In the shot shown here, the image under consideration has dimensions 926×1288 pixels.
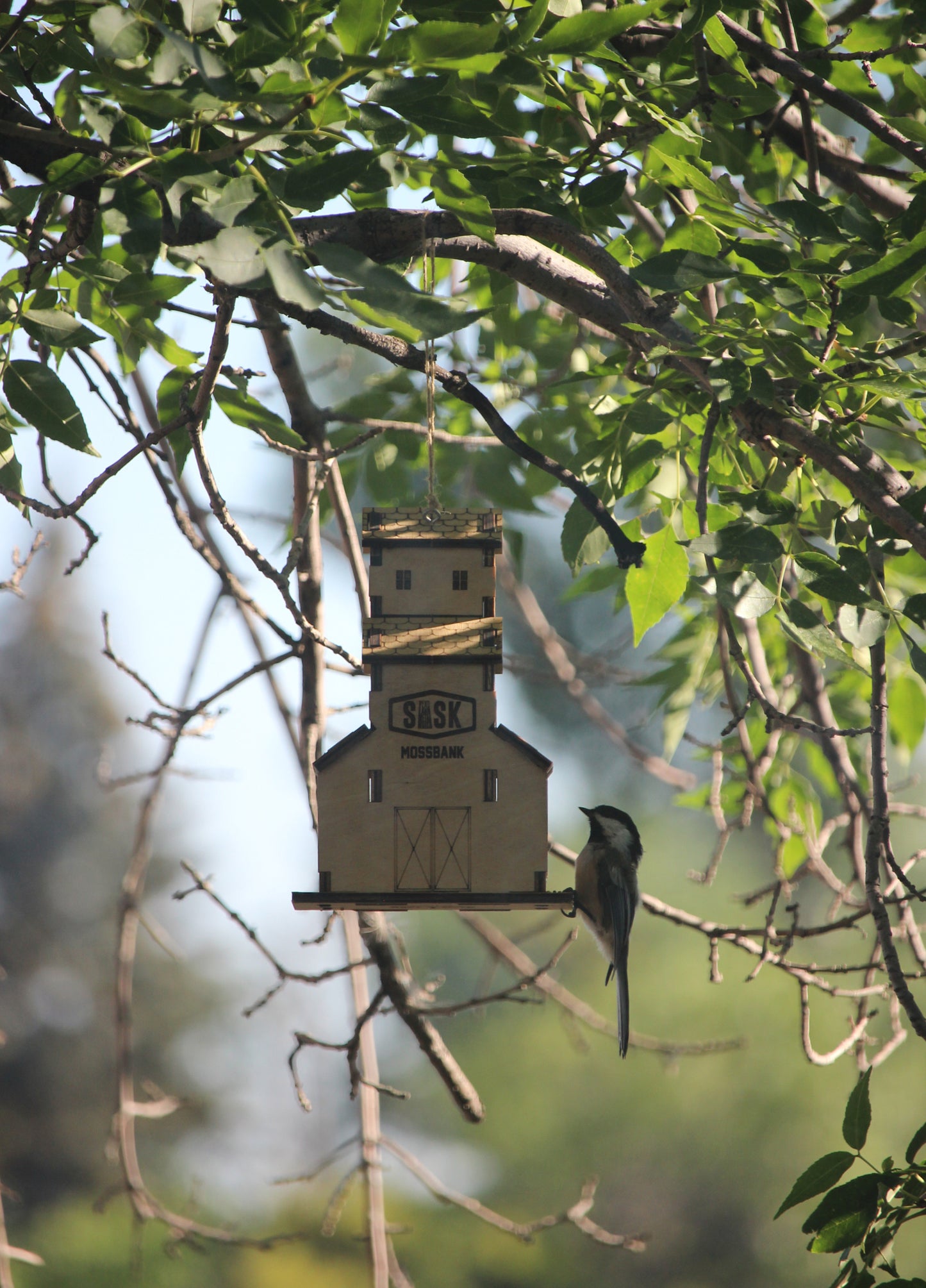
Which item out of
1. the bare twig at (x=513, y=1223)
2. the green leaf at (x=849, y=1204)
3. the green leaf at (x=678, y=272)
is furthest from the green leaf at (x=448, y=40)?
the bare twig at (x=513, y=1223)

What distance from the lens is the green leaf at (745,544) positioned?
38.7 inches

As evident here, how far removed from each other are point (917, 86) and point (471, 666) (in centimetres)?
88

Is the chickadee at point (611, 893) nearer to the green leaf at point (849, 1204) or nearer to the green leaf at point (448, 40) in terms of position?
the green leaf at point (849, 1204)

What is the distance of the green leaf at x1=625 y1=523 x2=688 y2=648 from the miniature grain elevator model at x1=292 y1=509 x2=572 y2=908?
21 cm

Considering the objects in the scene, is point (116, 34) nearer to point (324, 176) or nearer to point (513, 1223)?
point (324, 176)

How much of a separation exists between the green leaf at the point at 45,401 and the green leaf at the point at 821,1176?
40.7 inches

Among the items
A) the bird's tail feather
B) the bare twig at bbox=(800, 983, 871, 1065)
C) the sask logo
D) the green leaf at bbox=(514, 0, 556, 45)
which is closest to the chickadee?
the bird's tail feather

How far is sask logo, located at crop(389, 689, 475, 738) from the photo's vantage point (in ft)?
3.77

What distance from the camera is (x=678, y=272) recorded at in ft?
3.25

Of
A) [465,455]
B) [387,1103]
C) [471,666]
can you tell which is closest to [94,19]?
[471,666]

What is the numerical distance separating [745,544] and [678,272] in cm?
27

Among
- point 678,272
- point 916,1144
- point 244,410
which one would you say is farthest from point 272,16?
point 916,1144

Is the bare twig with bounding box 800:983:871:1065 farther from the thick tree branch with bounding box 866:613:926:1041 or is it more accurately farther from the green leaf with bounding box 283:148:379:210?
the green leaf with bounding box 283:148:379:210

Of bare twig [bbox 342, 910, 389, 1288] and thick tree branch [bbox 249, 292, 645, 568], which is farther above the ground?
thick tree branch [bbox 249, 292, 645, 568]
